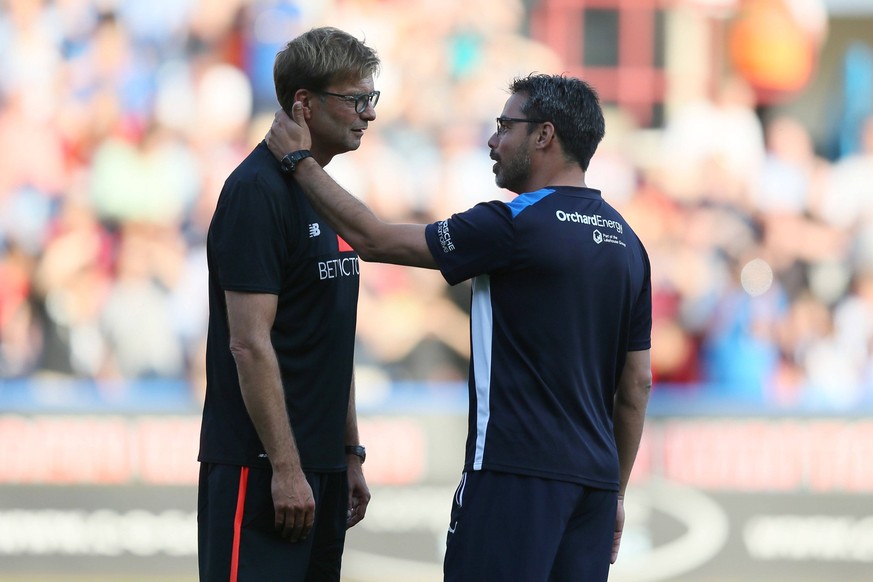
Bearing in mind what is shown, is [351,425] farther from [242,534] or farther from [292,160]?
[292,160]

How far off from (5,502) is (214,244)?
4.78 meters

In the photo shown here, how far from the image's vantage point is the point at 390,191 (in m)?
7.66

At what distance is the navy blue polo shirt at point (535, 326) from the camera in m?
3.46

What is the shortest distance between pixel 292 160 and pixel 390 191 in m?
4.24

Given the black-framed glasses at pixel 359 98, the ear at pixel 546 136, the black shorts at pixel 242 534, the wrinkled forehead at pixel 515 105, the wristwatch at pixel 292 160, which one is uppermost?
the wrinkled forehead at pixel 515 105

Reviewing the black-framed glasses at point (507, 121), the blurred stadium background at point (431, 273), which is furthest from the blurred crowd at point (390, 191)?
the black-framed glasses at point (507, 121)

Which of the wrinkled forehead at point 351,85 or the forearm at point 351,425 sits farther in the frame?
the forearm at point 351,425

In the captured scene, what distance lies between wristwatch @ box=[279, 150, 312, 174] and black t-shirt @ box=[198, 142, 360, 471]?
3cm

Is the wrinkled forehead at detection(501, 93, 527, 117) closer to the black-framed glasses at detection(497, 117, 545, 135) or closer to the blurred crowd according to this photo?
the black-framed glasses at detection(497, 117, 545, 135)

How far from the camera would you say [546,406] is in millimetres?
3480

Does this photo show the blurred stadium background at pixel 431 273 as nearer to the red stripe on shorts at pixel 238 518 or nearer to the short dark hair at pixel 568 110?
the short dark hair at pixel 568 110

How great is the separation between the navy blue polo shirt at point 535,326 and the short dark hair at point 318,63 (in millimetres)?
489

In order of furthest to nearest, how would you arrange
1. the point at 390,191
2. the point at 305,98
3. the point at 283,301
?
the point at 390,191 < the point at 305,98 < the point at 283,301

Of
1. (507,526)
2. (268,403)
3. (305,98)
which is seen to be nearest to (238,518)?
(268,403)
